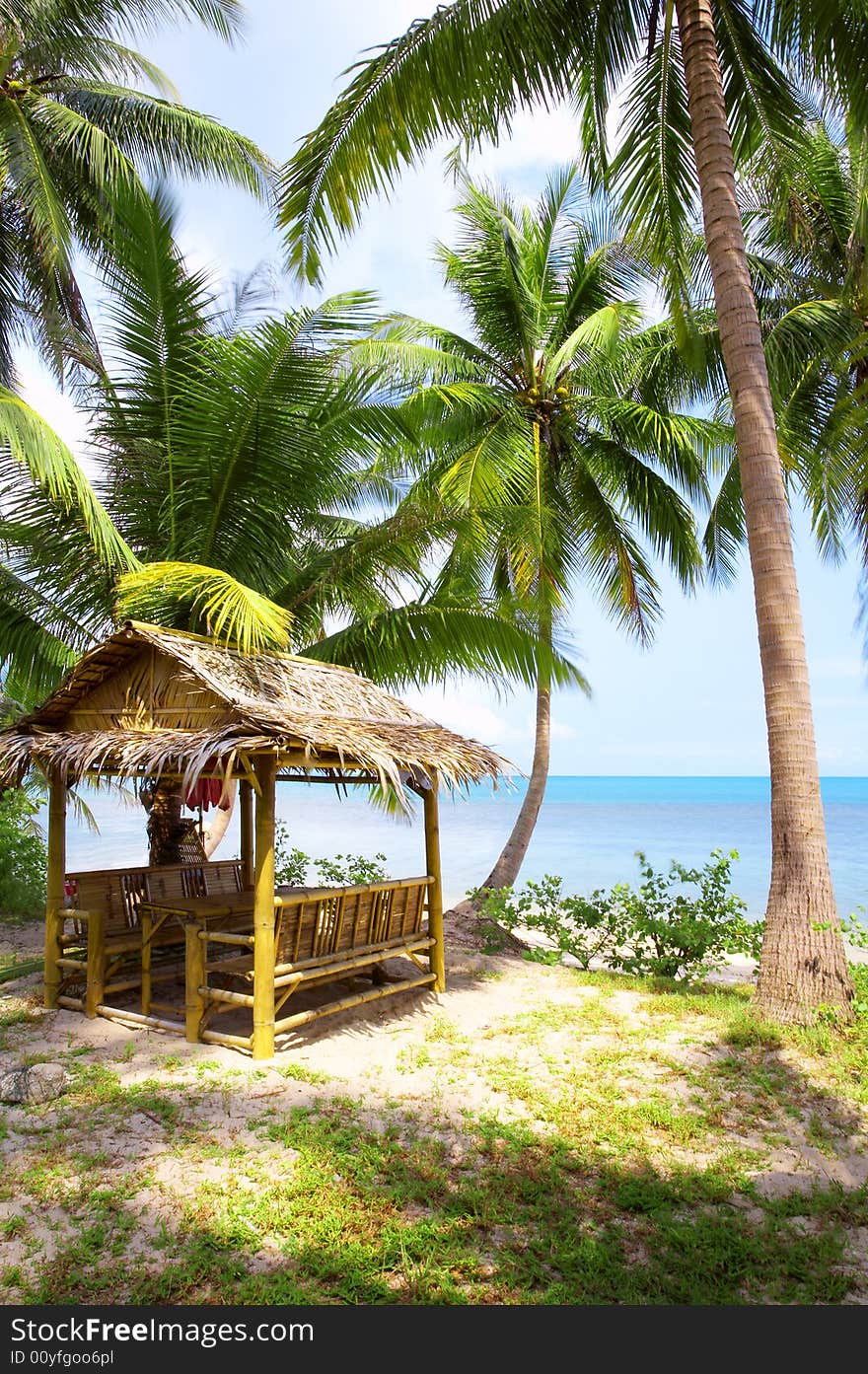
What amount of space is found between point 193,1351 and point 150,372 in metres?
7.73

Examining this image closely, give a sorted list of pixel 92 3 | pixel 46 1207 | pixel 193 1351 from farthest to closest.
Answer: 1. pixel 92 3
2. pixel 46 1207
3. pixel 193 1351

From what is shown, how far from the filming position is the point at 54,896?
286 inches

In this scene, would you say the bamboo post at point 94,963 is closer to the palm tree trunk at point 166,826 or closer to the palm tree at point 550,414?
the palm tree trunk at point 166,826

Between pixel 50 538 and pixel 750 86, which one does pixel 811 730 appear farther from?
pixel 50 538

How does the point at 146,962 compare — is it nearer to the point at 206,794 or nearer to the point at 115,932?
the point at 115,932

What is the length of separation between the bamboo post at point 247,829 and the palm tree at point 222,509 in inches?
31.3

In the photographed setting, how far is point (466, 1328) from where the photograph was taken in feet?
10.3

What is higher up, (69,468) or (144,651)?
(69,468)

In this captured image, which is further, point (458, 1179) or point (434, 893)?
point (434, 893)

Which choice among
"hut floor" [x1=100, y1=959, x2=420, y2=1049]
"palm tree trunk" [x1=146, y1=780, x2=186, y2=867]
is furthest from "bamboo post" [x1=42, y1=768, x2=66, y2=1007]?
"palm tree trunk" [x1=146, y1=780, x2=186, y2=867]

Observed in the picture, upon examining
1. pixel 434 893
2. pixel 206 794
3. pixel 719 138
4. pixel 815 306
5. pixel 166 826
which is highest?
pixel 815 306

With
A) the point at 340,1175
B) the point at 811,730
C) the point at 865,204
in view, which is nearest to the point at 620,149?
the point at 865,204

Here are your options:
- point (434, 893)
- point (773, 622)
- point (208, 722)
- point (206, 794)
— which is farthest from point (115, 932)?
point (773, 622)

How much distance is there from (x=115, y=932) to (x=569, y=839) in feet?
121
